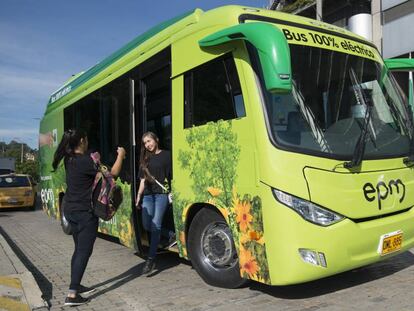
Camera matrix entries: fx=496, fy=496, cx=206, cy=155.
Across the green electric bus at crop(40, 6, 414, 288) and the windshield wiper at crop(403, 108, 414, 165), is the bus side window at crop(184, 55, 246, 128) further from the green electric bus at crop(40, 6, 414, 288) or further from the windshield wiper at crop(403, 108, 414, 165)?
the windshield wiper at crop(403, 108, 414, 165)

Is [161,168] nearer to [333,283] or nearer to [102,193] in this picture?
[102,193]

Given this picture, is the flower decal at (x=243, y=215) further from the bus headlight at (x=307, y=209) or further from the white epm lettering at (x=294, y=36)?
the white epm lettering at (x=294, y=36)

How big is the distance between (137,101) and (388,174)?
3.61 meters

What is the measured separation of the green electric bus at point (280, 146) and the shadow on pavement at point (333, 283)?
405 mm

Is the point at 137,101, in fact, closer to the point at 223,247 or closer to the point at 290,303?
the point at 223,247

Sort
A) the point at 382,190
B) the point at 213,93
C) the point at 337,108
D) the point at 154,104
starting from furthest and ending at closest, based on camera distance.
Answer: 1. the point at 154,104
2. the point at 213,93
3. the point at 337,108
4. the point at 382,190

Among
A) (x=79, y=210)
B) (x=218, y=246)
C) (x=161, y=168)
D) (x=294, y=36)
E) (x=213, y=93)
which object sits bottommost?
(x=218, y=246)

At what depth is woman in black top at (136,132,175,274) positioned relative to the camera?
20.7 feet

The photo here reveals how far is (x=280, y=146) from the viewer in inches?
178

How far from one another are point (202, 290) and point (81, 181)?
5.95ft

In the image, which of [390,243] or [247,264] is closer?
[247,264]

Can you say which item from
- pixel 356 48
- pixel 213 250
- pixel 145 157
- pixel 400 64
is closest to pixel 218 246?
pixel 213 250

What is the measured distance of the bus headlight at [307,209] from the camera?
4445mm

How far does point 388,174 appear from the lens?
5055 millimetres
